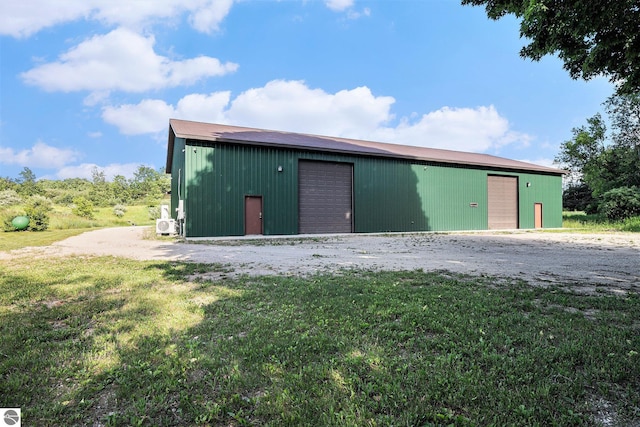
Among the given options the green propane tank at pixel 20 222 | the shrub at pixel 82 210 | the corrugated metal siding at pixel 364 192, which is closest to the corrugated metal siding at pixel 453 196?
the corrugated metal siding at pixel 364 192

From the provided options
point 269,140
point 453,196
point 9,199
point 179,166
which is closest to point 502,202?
point 453,196

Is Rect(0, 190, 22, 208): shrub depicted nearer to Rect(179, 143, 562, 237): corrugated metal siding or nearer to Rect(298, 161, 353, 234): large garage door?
Rect(179, 143, 562, 237): corrugated metal siding

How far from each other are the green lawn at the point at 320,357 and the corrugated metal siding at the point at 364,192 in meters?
9.99

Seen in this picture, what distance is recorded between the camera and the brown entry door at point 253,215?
14667mm

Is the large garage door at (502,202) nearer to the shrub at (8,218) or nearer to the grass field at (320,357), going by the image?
the grass field at (320,357)

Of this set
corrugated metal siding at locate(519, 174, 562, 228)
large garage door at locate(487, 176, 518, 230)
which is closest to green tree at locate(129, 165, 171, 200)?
large garage door at locate(487, 176, 518, 230)

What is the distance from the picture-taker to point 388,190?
1788cm

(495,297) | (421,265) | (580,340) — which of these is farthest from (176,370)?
(421,265)

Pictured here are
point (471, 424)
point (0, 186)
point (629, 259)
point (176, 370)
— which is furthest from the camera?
point (0, 186)

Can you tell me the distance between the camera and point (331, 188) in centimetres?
1659

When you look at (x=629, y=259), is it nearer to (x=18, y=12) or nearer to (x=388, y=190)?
(x=388, y=190)

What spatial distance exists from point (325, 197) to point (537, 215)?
1635 centimetres

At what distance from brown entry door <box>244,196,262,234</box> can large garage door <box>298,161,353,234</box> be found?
2.03 metres

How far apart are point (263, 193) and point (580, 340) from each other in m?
13.3
